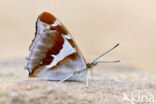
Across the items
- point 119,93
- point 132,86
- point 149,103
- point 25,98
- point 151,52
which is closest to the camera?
point 25,98

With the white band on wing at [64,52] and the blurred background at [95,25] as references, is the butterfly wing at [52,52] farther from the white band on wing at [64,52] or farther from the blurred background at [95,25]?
the blurred background at [95,25]

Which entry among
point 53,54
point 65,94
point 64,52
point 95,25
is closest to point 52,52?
point 53,54

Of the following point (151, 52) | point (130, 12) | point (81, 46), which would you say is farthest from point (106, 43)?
point (130, 12)

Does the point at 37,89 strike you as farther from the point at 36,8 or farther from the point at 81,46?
the point at 36,8

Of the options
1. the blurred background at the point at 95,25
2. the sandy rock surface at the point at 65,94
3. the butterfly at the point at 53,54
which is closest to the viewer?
the sandy rock surface at the point at 65,94

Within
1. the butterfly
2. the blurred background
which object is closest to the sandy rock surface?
the butterfly

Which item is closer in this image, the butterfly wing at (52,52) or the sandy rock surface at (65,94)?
the sandy rock surface at (65,94)

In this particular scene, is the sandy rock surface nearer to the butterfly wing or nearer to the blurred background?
the butterfly wing

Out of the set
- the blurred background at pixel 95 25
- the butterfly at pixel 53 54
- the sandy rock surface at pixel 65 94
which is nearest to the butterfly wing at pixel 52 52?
the butterfly at pixel 53 54
